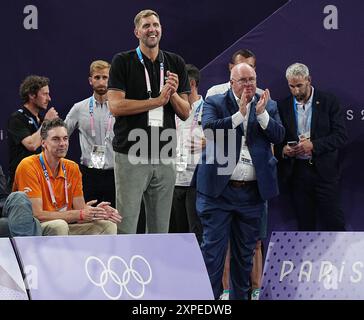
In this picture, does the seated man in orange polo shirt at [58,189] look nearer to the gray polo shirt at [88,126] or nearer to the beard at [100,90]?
the gray polo shirt at [88,126]

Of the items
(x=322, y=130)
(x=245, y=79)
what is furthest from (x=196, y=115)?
(x=245, y=79)

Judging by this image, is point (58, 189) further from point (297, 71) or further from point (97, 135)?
point (297, 71)

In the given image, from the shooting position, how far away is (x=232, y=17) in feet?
28.7

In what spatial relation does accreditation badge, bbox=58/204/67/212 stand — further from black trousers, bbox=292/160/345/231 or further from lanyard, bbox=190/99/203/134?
black trousers, bbox=292/160/345/231

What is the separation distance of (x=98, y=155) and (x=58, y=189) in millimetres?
1181

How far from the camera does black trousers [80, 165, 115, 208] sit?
312 inches

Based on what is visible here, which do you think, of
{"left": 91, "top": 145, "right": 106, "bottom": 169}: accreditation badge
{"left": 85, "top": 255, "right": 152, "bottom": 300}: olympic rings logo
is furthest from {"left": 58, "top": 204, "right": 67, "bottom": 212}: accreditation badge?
{"left": 85, "top": 255, "right": 152, "bottom": 300}: olympic rings logo

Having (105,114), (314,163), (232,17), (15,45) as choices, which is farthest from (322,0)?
(15,45)

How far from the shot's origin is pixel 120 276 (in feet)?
16.4

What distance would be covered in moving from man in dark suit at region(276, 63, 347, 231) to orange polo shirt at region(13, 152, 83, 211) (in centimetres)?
196

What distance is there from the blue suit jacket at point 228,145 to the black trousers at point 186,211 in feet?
3.09
